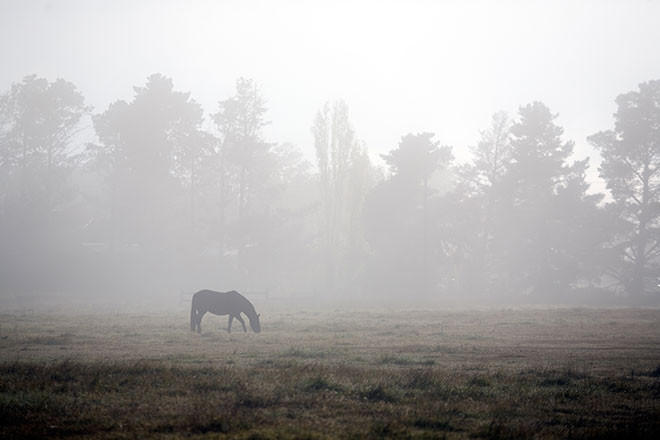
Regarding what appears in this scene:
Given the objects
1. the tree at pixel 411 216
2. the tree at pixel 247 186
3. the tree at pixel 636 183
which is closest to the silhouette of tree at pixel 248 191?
the tree at pixel 247 186

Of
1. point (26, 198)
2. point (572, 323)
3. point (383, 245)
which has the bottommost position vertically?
point (572, 323)

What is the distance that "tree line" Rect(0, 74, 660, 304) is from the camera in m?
60.5

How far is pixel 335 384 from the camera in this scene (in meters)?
10.9

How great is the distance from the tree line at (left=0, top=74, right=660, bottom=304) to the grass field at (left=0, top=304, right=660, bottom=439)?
41926 mm

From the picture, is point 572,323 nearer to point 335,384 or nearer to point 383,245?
point 335,384

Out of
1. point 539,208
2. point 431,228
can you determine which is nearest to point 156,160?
point 431,228

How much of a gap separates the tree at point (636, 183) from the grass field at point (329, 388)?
4025 centimetres

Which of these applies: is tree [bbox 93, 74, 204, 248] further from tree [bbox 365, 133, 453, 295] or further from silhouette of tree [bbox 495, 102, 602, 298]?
silhouette of tree [bbox 495, 102, 602, 298]

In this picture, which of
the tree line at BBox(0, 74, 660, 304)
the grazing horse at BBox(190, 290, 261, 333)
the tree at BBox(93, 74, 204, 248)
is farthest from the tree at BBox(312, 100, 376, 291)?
the grazing horse at BBox(190, 290, 261, 333)

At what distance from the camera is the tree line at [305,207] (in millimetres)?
60469

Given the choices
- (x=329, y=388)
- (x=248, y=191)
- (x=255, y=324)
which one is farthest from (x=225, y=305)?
(x=248, y=191)

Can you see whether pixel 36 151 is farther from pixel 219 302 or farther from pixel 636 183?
pixel 636 183

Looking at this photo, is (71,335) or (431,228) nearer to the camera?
(71,335)

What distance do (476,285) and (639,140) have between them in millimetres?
21316
